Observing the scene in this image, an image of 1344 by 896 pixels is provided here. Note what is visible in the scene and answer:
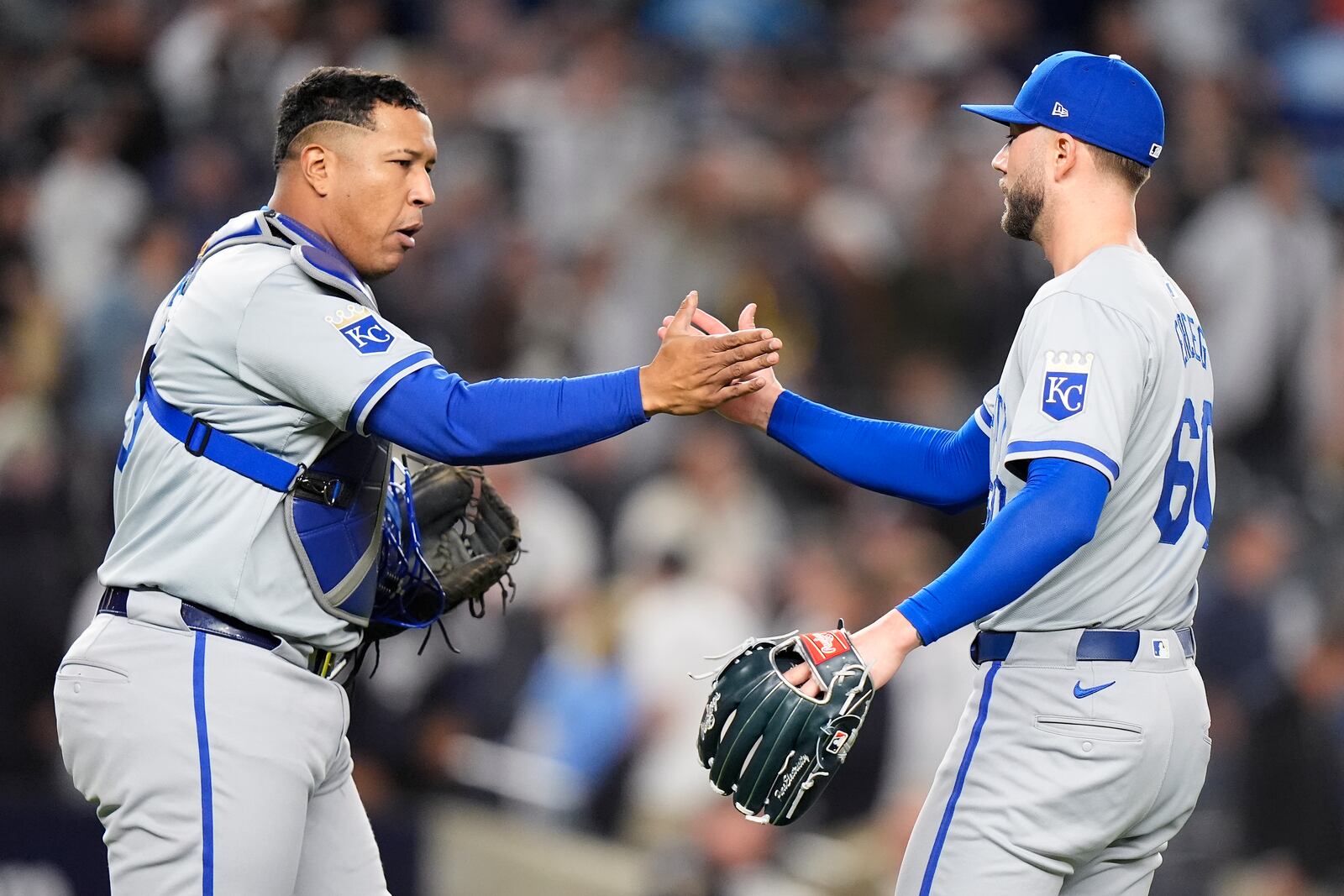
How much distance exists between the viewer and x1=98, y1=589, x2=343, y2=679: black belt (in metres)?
3.47

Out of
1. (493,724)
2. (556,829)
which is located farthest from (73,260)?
(556,829)

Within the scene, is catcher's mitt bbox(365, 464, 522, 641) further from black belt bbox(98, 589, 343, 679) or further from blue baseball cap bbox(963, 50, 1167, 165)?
blue baseball cap bbox(963, 50, 1167, 165)

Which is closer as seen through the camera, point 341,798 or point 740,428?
point 341,798

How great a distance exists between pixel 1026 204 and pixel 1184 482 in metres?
0.68

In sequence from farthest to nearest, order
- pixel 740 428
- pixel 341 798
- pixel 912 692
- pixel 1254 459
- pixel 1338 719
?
pixel 1254 459 → pixel 740 428 → pixel 1338 719 → pixel 912 692 → pixel 341 798

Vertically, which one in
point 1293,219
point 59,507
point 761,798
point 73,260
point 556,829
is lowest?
point 556,829

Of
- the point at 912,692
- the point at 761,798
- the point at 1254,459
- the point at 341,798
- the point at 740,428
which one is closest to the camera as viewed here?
the point at 761,798

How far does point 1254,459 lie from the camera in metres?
9.50

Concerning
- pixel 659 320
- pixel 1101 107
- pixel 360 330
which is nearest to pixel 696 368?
pixel 360 330

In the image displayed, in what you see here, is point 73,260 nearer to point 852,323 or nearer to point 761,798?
point 852,323

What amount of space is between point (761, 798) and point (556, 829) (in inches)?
170

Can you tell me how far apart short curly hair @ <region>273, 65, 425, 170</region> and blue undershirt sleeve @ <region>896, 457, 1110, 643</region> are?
156cm

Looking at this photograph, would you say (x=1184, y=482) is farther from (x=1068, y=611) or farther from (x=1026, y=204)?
(x=1026, y=204)

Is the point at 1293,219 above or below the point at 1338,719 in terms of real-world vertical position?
above
